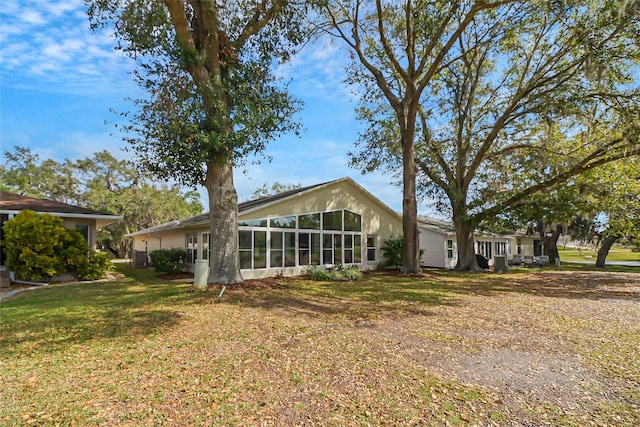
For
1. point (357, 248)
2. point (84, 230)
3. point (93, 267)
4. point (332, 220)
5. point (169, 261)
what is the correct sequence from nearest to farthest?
point (93, 267) < point (84, 230) < point (169, 261) < point (332, 220) < point (357, 248)

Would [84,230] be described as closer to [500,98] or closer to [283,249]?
[283,249]

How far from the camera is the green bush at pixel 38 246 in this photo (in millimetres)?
11547

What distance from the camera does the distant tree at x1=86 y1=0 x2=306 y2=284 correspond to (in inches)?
350

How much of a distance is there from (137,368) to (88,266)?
11357 mm

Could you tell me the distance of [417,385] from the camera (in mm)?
3863

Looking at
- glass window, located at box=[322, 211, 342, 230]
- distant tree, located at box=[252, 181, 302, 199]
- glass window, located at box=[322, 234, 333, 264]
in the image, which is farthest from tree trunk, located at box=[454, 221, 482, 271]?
distant tree, located at box=[252, 181, 302, 199]

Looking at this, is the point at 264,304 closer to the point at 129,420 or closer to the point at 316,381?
the point at 316,381

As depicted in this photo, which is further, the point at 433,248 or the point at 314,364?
the point at 433,248

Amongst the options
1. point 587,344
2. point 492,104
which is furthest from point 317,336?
point 492,104

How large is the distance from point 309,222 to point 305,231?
0.49 m

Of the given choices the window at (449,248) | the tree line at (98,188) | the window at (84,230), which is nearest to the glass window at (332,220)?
the window at (84,230)

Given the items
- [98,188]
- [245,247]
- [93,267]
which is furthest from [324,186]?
[98,188]

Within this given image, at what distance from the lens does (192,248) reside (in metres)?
17.2

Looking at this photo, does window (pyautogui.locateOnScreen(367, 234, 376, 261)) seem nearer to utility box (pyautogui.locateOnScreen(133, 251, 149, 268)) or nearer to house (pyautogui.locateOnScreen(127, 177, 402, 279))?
house (pyautogui.locateOnScreen(127, 177, 402, 279))
